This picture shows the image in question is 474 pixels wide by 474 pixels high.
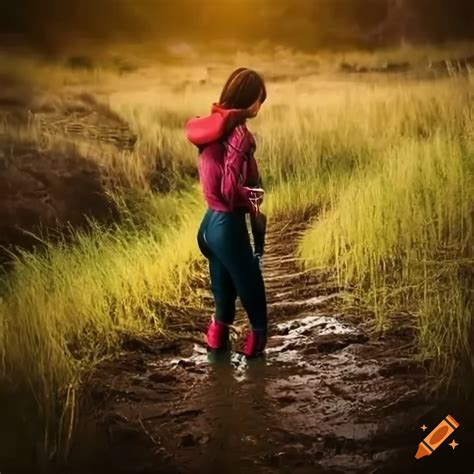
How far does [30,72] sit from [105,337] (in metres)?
0.56

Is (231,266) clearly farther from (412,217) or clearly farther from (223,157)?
(412,217)

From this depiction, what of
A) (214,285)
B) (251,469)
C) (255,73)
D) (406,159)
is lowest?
(251,469)

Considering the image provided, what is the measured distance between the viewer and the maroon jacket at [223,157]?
159cm

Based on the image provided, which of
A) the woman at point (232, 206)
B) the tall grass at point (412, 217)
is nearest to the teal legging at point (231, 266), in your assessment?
the woman at point (232, 206)

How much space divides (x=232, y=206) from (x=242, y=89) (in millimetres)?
238

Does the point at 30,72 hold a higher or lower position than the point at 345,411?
higher

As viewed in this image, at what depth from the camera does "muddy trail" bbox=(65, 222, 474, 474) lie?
5.32ft

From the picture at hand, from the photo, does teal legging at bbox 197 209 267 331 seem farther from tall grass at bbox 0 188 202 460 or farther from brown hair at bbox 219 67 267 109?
brown hair at bbox 219 67 267 109

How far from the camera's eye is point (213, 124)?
1.59 m

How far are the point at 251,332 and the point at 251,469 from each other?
0.91 ft

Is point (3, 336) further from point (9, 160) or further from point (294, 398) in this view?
point (294, 398)

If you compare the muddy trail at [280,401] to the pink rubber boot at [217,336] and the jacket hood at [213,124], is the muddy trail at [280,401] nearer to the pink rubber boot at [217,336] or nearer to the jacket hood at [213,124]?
the pink rubber boot at [217,336]

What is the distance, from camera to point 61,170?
5.34 ft

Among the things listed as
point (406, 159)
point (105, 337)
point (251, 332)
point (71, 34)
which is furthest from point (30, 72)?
point (406, 159)
